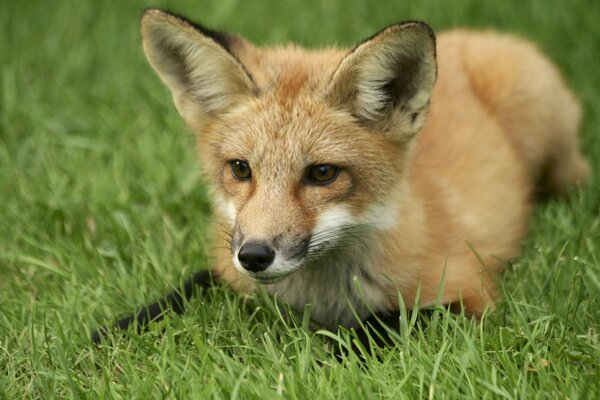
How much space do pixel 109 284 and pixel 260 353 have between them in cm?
88

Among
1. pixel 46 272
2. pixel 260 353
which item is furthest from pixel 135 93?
pixel 260 353

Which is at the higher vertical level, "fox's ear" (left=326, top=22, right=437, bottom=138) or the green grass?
"fox's ear" (left=326, top=22, right=437, bottom=138)

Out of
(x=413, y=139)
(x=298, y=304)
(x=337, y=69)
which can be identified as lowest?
(x=298, y=304)

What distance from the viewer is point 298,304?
3.37 m

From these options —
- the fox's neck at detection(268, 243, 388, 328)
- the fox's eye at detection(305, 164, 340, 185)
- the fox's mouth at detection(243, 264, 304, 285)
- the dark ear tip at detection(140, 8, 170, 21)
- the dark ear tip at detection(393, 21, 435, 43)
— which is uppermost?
the dark ear tip at detection(393, 21, 435, 43)

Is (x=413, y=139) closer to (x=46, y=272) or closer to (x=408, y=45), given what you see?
(x=408, y=45)

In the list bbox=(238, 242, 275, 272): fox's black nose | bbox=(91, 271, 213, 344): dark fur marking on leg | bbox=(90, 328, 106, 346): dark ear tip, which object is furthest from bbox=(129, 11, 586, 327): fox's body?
bbox=(90, 328, 106, 346): dark ear tip

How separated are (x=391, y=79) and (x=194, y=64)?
0.80 meters

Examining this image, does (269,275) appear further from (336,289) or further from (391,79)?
(391,79)

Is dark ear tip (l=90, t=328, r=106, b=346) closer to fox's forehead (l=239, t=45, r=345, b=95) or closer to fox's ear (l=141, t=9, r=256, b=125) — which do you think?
fox's ear (l=141, t=9, r=256, b=125)

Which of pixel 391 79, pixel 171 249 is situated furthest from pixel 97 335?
pixel 391 79

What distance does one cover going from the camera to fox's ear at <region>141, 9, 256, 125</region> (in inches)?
125

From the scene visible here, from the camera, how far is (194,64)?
334 centimetres

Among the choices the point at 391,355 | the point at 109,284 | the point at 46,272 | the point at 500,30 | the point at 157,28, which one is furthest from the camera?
the point at 500,30
